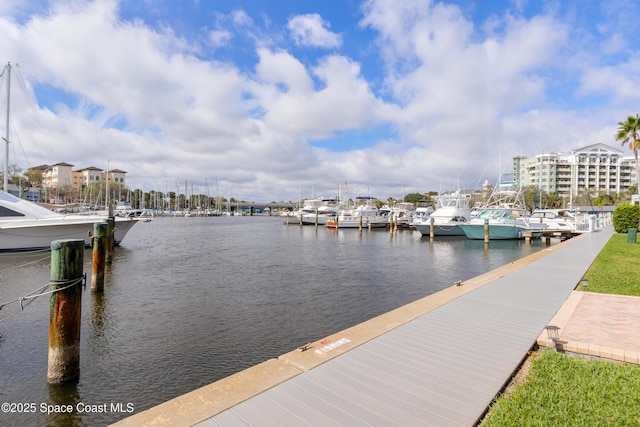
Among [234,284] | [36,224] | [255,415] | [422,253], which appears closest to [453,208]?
[422,253]

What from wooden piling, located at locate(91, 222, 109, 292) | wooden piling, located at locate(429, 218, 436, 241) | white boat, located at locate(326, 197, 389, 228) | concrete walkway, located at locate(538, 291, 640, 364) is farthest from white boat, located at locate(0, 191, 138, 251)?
white boat, located at locate(326, 197, 389, 228)

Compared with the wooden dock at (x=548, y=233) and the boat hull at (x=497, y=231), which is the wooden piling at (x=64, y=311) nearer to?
the boat hull at (x=497, y=231)

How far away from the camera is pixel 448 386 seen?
4.09 meters

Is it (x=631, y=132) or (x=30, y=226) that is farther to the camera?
(x=631, y=132)

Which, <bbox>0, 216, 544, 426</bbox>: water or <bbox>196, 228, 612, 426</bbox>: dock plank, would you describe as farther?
<bbox>0, 216, 544, 426</bbox>: water

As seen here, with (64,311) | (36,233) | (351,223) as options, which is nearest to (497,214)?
(351,223)

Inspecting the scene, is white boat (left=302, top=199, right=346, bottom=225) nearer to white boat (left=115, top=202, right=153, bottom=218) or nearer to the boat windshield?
white boat (left=115, top=202, right=153, bottom=218)

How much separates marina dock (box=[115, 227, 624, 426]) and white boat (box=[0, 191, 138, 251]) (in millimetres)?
21280

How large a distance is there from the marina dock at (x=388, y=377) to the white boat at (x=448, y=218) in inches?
1309

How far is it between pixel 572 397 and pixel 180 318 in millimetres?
8854

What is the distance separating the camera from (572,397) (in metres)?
3.90

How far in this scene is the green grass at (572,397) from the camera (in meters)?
3.48

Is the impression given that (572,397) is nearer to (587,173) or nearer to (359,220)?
(359,220)

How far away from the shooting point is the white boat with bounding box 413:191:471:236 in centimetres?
3934
